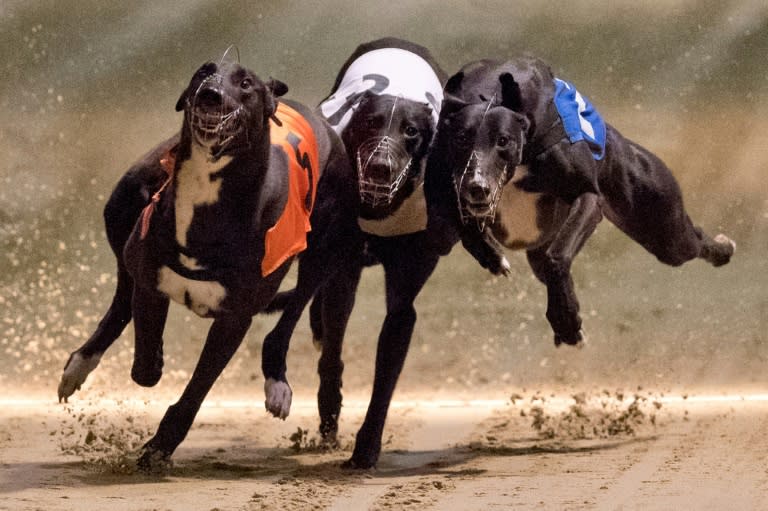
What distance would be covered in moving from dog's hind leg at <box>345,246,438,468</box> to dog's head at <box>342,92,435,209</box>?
0.21 metres

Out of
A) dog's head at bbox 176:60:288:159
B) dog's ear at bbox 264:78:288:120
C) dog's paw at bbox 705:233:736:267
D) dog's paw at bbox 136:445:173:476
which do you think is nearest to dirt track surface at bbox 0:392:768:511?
dog's paw at bbox 136:445:173:476

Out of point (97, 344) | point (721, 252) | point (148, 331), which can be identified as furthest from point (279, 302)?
point (721, 252)

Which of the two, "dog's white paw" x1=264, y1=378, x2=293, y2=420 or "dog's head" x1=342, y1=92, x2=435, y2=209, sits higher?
"dog's head" x1=342, y1=92, x2=435, y2=209

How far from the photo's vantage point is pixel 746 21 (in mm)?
7633

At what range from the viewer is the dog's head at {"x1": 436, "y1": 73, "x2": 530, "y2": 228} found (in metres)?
4.49

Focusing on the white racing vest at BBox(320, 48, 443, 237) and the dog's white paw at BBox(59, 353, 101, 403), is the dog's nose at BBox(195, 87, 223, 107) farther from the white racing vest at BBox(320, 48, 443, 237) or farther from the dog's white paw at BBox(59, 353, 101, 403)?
Result: the dog's white paw at BBox(59, 353, 101, 403)

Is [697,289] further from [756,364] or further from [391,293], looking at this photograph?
[391,293]

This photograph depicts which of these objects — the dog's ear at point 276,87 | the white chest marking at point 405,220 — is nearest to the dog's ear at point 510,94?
the white chest marking at point 405,220

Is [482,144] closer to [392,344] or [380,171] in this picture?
[380,171]

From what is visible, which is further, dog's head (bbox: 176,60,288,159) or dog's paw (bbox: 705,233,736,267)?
dog's paw (bbox: 705,233,736,267)

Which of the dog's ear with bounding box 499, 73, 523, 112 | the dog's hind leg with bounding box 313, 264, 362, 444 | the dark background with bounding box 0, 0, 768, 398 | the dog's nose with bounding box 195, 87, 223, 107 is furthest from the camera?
the dark background with bounding box 0, 0, 768, 398

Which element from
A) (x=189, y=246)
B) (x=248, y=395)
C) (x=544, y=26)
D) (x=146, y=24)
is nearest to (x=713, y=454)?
(x=189, y=246)

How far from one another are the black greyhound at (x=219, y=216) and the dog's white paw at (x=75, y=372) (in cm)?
30

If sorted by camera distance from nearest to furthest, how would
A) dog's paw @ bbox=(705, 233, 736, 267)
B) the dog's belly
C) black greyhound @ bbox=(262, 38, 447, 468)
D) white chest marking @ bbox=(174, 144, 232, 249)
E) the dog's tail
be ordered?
white chest marking @ bbox=(174, 144, 232, 249), the dog's belly, black greyhound @ bbox=(262, 38, 447, 468), the dog's tail, dog's paw @ bbox=(705, 233, 736, 267)
